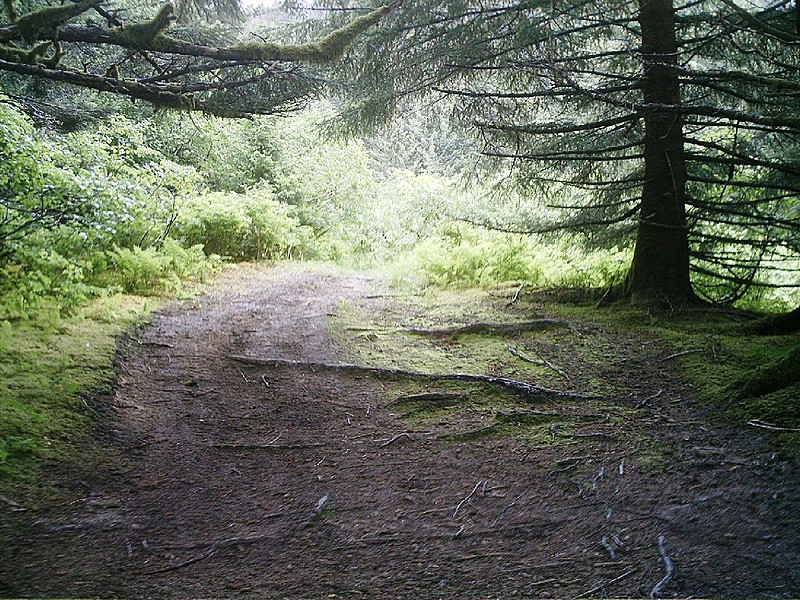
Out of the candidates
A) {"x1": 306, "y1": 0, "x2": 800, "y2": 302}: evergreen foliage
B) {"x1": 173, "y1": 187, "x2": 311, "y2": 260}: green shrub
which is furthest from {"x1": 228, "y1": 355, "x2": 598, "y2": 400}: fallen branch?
{"x1": 173, "y1": 187, "x2": 311, "y2": 260}: green shrub

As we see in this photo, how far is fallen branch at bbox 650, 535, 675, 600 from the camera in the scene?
107 inches

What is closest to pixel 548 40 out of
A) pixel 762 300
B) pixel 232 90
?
pixel 232 90

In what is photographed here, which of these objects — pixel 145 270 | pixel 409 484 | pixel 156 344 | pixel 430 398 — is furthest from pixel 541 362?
pixel 145 270

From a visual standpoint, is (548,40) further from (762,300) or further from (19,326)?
(19,326)

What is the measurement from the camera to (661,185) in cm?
712

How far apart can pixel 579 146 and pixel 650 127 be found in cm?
84

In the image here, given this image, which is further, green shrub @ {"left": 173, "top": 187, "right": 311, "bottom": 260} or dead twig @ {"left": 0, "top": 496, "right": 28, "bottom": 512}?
green shrub @ {"left": 173, "top": 187, "right": 311, "bottom": 260}

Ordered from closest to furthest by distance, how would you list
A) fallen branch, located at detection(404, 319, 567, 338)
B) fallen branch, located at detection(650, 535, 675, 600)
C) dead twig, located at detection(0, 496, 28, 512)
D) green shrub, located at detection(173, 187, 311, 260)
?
1. fallen branch, located at detection(650, 535, 675, 600)
2. dead twig, located at detection(0, 496, 28, 512)
3. fallen branch, located at detection(404, 319, 567, 338)
4. green shrub, located at detection(173, 187, 311, 260)

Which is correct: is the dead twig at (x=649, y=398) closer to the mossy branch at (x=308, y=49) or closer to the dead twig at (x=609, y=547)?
the dead twig at (x=609, y=547)

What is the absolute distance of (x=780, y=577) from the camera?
8.76 feet

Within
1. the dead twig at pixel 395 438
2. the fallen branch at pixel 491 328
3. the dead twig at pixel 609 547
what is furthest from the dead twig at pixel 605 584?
the fallen branch at pixel 491 328

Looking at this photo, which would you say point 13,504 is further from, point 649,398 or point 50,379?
point 649,398

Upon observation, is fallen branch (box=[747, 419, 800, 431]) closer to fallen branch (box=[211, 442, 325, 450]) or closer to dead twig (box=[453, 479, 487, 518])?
dead twig (box=[453, 479, 487, 518])

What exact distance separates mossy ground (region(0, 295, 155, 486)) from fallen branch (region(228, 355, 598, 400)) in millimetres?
1385
